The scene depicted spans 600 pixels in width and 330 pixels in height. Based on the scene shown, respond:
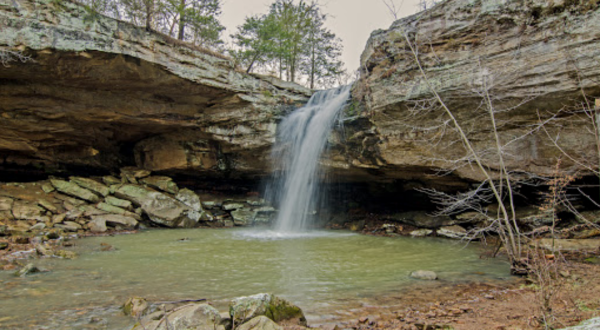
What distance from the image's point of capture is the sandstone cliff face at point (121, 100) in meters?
8.61

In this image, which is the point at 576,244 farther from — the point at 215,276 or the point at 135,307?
the point at 135,307

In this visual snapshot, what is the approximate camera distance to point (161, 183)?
1408cm

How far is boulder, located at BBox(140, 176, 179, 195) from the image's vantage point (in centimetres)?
1394

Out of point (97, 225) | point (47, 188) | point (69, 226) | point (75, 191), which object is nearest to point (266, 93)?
point (97, 225)

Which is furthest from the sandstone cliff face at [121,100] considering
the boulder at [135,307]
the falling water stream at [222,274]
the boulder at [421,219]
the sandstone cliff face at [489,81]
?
the boulder at [135,307]

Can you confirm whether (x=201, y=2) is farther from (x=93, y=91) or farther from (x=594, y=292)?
(x=594, y=292)

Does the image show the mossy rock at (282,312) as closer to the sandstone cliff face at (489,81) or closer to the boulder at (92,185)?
the sandstone cliff face at (489,81)

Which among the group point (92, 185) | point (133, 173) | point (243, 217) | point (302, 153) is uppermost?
point (302, 153)

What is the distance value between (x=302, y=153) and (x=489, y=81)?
22.3 ft

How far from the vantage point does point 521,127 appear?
7902mm

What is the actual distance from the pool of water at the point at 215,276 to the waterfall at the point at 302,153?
169 inches

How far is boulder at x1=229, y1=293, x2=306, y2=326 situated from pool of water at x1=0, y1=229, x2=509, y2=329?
386mm

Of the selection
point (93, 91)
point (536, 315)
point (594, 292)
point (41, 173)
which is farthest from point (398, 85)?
point (41, 173)

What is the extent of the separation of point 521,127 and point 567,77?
149 centimetres
